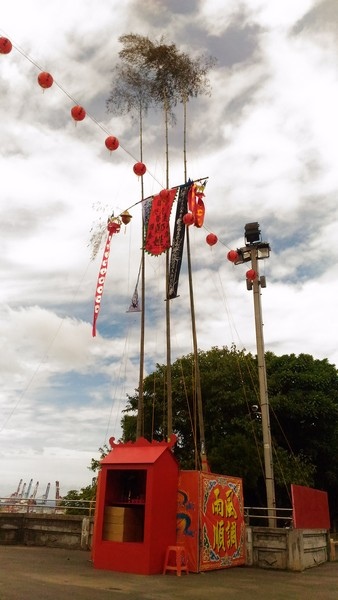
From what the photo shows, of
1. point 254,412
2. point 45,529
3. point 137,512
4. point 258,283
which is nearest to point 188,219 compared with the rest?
point 258,283

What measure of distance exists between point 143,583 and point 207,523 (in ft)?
9.76

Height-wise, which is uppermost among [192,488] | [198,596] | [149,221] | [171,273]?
[149,221]

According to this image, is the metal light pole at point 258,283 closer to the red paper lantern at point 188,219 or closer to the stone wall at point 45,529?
the red paper lantern at point 188,219

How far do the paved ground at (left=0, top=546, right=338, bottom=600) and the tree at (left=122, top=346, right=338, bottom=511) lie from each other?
41.3ft

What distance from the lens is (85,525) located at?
1658 centimetres

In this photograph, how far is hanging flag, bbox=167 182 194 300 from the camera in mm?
17984

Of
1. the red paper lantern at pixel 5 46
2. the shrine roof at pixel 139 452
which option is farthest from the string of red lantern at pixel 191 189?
the shrine roof at pixel 139 452

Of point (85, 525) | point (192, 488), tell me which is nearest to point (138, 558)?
point (192, 488)

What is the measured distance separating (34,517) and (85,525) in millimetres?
2372

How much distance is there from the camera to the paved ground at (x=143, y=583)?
8578 mm

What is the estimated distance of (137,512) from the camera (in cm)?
1290

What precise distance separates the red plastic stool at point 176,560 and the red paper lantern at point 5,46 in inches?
458

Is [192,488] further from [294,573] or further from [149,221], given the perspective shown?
[149,221]

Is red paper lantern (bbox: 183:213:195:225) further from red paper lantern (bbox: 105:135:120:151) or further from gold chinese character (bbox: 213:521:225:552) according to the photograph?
gold chinese character (bbox: 213:521:225:552)
